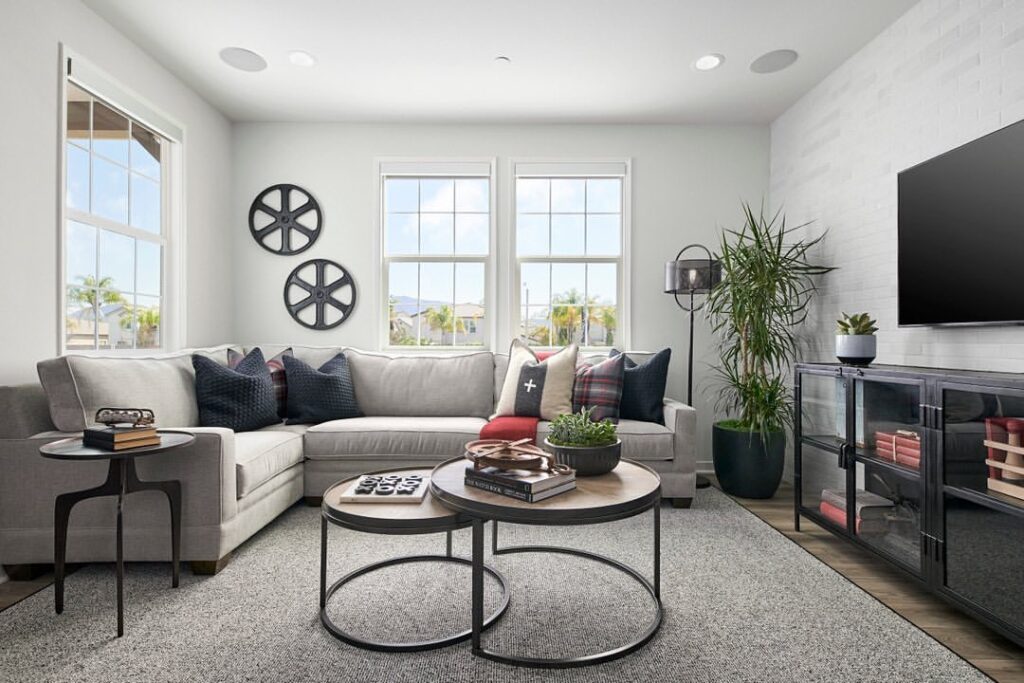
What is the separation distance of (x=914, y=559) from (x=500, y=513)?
1623 mm

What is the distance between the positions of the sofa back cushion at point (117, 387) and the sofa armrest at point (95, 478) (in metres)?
0.13

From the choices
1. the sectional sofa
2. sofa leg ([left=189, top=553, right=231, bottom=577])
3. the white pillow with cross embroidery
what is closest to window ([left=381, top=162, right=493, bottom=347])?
the sectional sofa

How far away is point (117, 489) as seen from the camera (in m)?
1.96

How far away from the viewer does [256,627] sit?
72.4 inches

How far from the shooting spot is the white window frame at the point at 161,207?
258 cm

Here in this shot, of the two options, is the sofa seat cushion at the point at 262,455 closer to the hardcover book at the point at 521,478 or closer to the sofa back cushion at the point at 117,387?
the sofa back cushion at the point at 117,387

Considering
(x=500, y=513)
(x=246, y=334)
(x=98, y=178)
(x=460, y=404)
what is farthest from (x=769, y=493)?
(x=98, y=178)

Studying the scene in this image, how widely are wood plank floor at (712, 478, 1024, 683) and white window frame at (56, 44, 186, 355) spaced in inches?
144

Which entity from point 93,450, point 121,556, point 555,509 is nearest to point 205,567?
point 121,556

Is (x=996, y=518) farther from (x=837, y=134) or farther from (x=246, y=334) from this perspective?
(x=246, y=334)

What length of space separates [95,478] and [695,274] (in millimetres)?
3348

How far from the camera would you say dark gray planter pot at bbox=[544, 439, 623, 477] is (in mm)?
1962

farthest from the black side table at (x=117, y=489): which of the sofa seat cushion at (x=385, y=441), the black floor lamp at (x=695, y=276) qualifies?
the black floor lamp at (x=695, y=276)

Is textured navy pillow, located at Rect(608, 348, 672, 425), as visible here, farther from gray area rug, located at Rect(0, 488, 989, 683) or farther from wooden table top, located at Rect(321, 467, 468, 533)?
wooden table top, located at Rect(321, 467, 468, 533)
